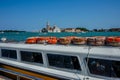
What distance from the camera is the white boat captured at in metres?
6.27

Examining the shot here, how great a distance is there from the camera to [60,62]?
25.2 feet

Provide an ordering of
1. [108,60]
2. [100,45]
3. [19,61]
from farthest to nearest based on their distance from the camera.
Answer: [19,61] < [100,45] < [108,60]

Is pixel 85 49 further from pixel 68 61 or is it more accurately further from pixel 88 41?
pixel 88 41

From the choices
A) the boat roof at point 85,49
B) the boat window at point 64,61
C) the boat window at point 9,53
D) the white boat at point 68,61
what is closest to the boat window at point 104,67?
the white boat at point 68,61

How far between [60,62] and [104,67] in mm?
1914

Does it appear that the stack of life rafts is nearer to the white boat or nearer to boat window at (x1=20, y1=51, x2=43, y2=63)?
the white boat

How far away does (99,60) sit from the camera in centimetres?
644

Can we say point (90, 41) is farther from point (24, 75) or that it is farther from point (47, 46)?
point (24, 75)

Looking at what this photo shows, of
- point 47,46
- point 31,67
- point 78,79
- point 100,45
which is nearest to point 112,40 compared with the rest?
point 100,45

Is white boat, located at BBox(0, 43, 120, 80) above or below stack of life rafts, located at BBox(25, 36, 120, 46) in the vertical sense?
below

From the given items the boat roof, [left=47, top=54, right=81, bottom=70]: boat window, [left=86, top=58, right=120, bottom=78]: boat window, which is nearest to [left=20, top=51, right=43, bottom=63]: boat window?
the boat roof

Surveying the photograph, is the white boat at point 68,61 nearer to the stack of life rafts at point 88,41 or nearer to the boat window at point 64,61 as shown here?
the boat window at point 64,61

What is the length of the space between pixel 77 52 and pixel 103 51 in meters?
0.94

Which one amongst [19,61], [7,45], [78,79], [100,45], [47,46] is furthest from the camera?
[7,45]
